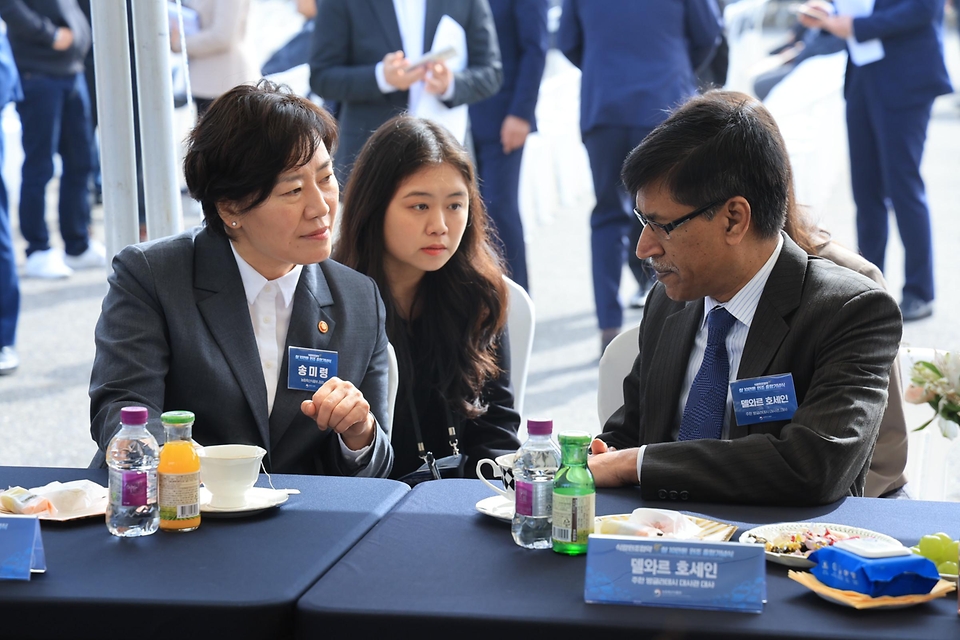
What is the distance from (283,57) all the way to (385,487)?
18.3 feet

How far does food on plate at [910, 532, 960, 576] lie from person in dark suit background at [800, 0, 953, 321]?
13.1ft

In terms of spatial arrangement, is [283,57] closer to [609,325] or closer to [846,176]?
[609,325]

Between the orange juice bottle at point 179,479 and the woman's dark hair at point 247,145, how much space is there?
674mm

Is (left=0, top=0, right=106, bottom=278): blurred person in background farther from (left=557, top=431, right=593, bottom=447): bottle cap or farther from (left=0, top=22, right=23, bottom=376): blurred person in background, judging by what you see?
(left=557, top=431, right=593, bottom=447): bottle cap

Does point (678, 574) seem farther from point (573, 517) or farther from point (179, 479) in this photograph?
point (179, 479)

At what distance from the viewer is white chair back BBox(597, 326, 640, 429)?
8.46ft

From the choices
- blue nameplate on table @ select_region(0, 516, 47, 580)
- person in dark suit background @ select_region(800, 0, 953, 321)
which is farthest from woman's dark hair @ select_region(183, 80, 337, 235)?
person in dark suit background @ select_region(800, 0, 953, 321)

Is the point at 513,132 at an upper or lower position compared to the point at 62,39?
lower

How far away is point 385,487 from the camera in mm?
1853

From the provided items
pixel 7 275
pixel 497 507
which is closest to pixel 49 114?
pixel 7 275

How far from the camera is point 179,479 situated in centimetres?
160

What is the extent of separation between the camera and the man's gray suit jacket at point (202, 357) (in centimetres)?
206

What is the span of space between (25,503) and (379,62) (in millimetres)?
2992

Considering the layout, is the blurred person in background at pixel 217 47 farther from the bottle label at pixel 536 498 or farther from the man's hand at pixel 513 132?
the bottle label at pixel 536 498
